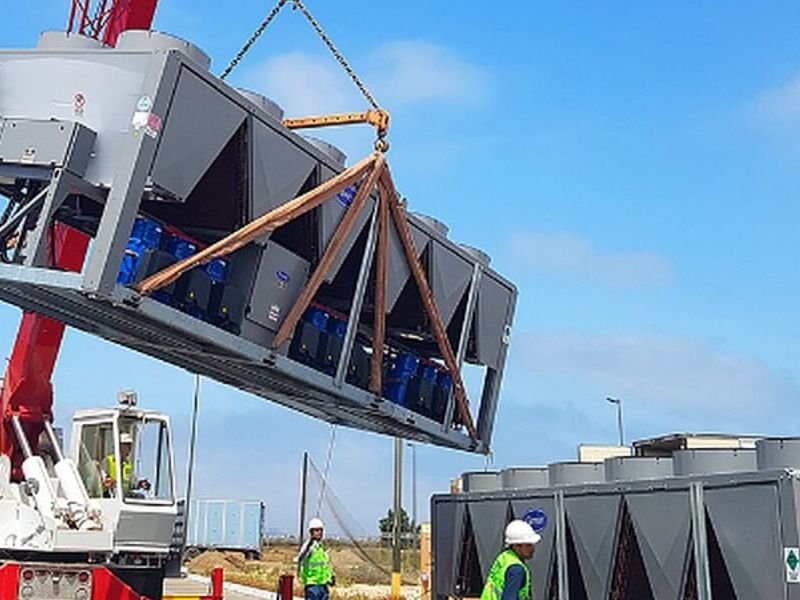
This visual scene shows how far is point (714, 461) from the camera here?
774 centimetres

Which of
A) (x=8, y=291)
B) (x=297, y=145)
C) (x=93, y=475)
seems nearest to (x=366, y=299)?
(x=297, y=145)

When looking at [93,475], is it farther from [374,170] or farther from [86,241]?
[374,170]

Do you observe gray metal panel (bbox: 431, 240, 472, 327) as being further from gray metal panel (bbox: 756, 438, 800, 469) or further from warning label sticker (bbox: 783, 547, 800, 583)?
warning label sticker (bbox: 783, 547, 800, 583)

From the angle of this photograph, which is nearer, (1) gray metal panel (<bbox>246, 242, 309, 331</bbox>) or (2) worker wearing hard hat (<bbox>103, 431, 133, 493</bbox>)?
(1) gray metal panel (<bbox>246, 242, 309, 331</bbox>)

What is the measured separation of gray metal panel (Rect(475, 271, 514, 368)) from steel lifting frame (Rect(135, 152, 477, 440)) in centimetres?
73

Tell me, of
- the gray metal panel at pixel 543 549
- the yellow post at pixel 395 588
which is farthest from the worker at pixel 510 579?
the yellow post at pixel 395 588

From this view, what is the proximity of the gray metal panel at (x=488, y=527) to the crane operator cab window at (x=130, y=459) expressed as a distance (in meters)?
4.12

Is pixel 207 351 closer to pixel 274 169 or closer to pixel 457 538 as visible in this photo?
pixel 274 169

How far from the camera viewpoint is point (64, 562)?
459 inches

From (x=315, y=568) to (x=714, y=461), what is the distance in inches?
260

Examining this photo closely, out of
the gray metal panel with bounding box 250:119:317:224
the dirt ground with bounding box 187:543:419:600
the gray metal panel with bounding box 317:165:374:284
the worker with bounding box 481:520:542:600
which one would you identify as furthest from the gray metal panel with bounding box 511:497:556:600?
the dirt ground with bounding box 187:543:419:600

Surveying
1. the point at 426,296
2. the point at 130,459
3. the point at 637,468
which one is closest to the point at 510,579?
the point at 637,468

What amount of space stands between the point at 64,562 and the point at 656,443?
6.53 m

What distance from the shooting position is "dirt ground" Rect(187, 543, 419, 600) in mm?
27250
